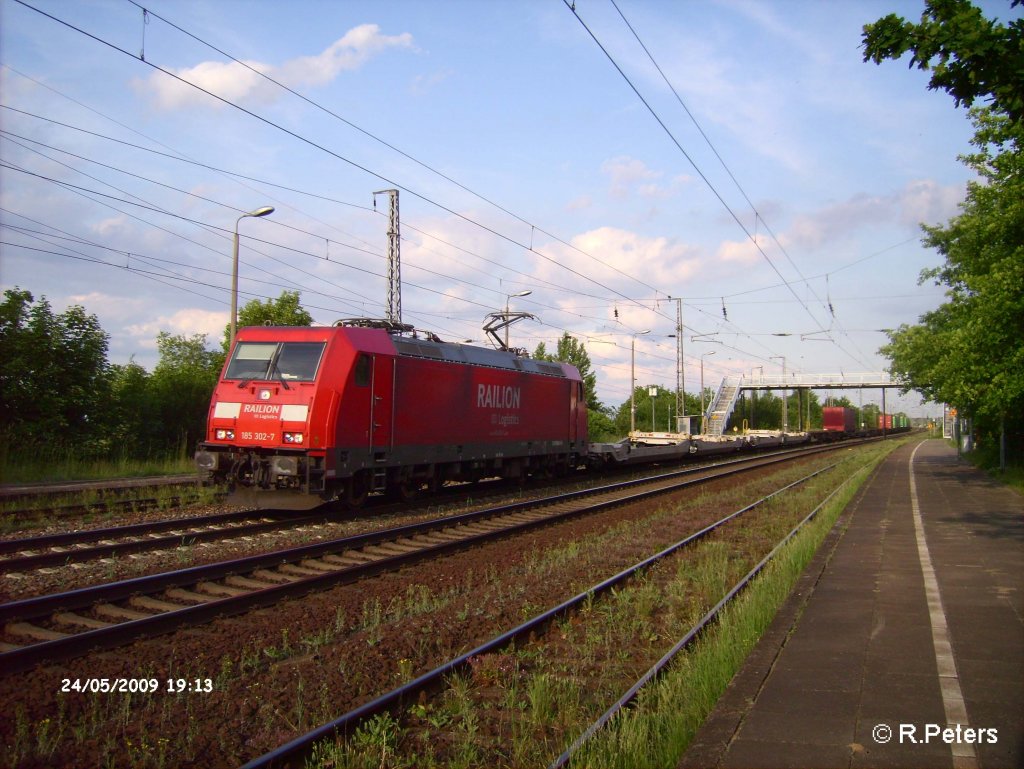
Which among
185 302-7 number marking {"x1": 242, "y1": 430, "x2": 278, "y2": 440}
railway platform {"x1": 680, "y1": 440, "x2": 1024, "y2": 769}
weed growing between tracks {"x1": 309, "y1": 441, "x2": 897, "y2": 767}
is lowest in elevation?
weed growing between tracks {"x1": 309, "y1": 441, "x2": 897, "y2": 767}

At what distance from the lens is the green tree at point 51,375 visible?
63.5 feet

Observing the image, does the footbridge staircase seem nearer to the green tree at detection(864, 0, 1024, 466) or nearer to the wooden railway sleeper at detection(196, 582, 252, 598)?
the green tree at detection(864, 0, 1024, 466)

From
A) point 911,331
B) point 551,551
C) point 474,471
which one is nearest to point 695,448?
point 911,331

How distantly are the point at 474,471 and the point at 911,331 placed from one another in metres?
13.5

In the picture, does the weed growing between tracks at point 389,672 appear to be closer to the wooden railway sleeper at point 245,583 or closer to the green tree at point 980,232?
the wooden railway sleeper at point 245,583

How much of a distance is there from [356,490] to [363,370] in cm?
222

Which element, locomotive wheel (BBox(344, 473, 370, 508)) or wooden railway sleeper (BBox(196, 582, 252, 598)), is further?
locomotive wheel (BBox(344, 473, 370, 508))

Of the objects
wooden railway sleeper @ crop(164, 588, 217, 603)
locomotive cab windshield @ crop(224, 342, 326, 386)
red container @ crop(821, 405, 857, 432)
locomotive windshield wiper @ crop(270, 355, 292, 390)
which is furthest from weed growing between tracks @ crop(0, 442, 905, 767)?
red container @ crop(821, 405, 857, 432)

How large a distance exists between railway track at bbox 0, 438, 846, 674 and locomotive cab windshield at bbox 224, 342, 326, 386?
3.30 metres

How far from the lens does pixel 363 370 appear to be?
1348 cm

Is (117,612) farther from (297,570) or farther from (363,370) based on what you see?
(363,370)

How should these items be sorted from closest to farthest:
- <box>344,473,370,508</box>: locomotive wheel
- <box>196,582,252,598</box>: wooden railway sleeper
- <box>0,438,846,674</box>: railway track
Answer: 1. <box>0,438,846,674</box>: railway track
2. <box>196,582,252,598</box>: wooden railway sleeper
3. <box>344,473,370,508</box>: locomotive wheel

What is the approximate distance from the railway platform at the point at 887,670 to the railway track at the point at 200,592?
4.57 metres

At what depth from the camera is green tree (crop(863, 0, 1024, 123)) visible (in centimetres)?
703
